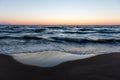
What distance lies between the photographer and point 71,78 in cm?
421

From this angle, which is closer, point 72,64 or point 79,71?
point 79,71

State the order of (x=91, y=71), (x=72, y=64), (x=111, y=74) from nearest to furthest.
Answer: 1. (x=111, y=74)
2. (x=91, y=71)
3. (x=72, y=64)

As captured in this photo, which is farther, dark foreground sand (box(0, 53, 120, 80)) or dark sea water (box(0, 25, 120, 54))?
dark sea water (box(0, 25, 120, 54))

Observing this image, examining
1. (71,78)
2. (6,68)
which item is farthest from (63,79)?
(6,68)

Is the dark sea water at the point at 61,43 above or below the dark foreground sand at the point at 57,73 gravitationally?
below

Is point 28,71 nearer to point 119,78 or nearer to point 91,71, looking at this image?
point 91,71

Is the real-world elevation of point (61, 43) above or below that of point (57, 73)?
below

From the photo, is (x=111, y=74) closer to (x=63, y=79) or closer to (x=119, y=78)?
(x=119, y=78)

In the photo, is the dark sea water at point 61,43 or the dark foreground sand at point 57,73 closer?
the dark foreground sand at point 57,73

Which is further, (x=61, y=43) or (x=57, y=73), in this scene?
(x=61, y=43)

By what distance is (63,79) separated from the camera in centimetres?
419

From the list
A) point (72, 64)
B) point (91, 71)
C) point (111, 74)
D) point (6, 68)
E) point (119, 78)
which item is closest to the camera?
point (119, 78)

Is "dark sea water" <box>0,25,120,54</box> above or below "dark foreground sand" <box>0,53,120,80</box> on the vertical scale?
below

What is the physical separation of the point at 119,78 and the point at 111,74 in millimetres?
343
